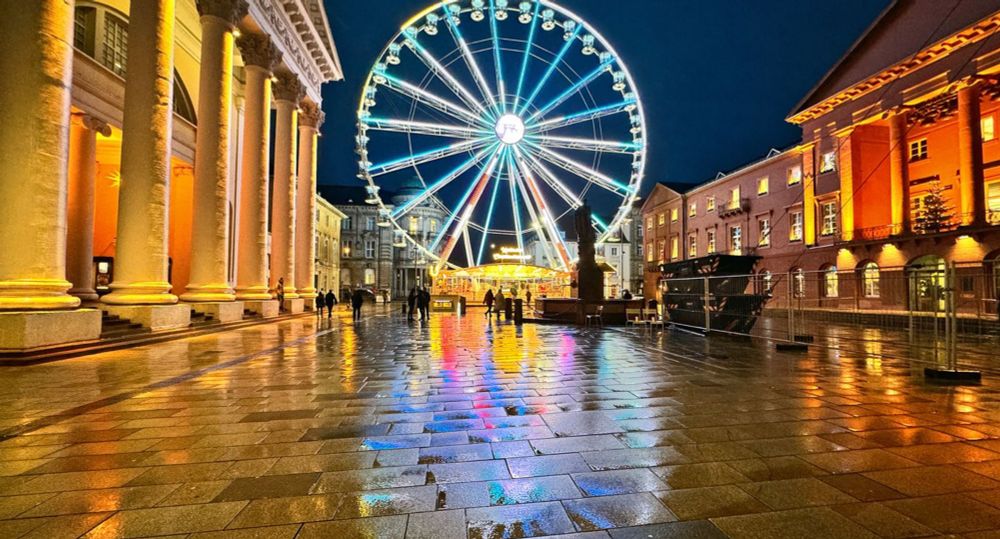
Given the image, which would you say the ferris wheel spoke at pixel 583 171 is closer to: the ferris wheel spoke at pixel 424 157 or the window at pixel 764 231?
the ferris wheel spoke at pixel 424 157

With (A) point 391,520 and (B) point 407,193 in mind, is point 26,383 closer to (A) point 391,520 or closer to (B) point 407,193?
(A) point 391,520

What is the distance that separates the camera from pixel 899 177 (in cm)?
2684

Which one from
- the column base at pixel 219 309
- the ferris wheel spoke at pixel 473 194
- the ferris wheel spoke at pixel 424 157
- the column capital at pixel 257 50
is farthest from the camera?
the ferris wheel spoke at pixel 473 194

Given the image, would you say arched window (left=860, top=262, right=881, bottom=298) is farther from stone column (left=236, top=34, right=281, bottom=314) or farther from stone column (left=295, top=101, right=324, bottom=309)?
stone column (left=295, top=101, right=324, bottom=309)

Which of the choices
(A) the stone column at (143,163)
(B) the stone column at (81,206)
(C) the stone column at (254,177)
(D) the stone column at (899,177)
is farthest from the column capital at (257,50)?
(D) the stone column at (899,177)

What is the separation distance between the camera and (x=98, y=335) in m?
10.3

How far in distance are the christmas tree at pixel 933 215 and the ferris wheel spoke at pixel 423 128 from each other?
23.8 meters

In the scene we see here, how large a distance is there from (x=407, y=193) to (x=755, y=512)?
73.8 m

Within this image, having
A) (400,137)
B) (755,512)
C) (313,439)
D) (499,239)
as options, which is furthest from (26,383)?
(400,137)

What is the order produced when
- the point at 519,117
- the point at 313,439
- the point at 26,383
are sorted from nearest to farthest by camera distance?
the point at 313,439
the point at 26,383
the point at 519,117

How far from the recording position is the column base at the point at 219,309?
15.4 m

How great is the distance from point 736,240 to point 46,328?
44.3 m

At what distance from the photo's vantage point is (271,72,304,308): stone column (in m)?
22.4

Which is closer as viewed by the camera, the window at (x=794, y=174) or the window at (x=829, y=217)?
the window at (x=829, y=217)
